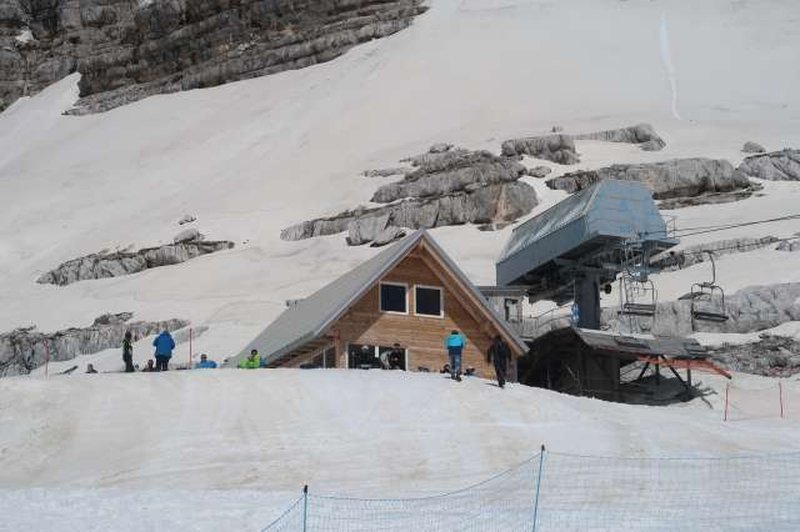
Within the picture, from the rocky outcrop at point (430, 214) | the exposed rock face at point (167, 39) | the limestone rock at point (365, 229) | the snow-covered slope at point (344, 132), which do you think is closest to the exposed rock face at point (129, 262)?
the snow-covered slope at point (344, 132)

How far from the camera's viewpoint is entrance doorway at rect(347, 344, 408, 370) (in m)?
30.2

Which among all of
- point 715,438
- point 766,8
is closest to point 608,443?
point 715,438

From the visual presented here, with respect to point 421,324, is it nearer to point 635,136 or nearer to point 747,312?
point 747,312

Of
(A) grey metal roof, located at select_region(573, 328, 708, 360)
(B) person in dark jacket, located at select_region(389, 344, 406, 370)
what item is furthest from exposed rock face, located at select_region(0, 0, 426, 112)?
(B) person in dark jacket, located at select_region(389, 344, 406, 370)

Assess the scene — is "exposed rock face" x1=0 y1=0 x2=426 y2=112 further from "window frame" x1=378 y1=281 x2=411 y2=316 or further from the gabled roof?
"window frame" x1=378 y1=281 x2=411 y2=316

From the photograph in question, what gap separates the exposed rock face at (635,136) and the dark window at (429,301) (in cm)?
4916

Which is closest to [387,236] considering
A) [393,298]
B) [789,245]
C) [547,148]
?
[547,148]

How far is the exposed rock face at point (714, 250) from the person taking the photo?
54594mm

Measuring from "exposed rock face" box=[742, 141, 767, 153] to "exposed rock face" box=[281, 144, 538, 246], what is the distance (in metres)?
13.1

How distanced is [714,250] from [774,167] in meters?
18.4

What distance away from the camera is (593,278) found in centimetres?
4078

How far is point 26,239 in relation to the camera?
286 feet

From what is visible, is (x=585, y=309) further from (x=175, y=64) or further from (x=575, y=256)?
(x=175, y=64)

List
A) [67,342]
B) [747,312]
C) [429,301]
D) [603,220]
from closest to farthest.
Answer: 1. [429,301]
2. [603,220]
3. [747,312]
4. [67,342]
